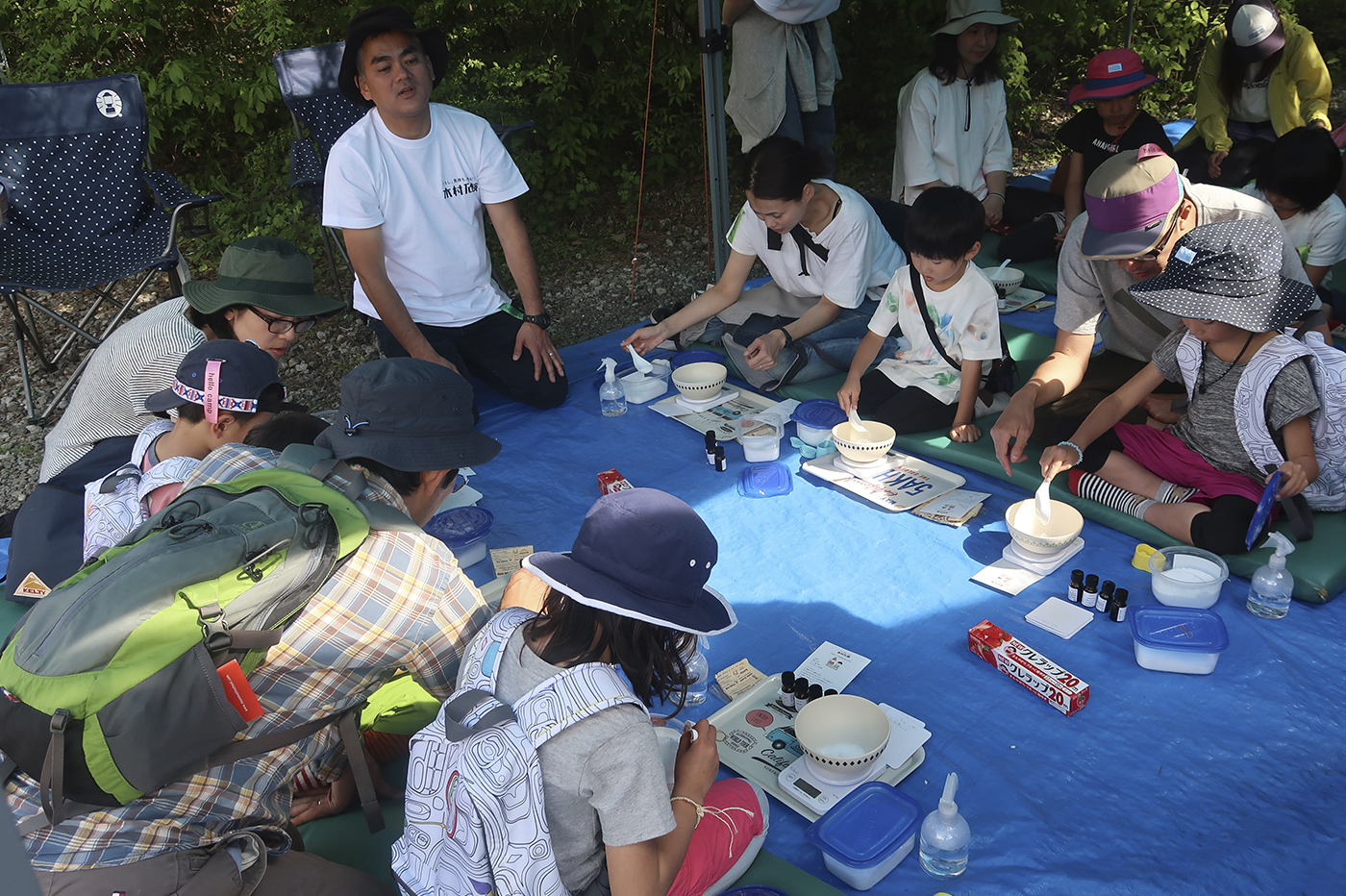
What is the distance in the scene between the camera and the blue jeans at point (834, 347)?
3.51 m

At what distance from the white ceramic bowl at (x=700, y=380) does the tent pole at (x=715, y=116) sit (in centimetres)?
69

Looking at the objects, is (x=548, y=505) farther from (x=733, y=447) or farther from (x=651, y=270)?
(x=651, y=270)

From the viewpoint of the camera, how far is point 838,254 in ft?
11.2

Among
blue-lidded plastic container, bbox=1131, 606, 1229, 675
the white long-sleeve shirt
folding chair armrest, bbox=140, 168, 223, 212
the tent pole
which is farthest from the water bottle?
folding chair armrest, bbox=140, 168, 223, 212

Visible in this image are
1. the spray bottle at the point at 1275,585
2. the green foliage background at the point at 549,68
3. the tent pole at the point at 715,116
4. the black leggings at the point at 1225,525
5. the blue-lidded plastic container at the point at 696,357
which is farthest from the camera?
the green foliage background at the point at 549,68

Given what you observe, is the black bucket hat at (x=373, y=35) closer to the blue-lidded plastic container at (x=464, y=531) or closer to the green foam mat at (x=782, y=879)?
the blue-lidded plastic container at (x=464, y=531)

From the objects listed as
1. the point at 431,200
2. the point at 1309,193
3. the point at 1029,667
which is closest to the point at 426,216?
the point at 431,200

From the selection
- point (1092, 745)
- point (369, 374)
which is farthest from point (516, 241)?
point (1092, 745)

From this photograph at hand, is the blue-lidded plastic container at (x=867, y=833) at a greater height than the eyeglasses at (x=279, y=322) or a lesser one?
lesser

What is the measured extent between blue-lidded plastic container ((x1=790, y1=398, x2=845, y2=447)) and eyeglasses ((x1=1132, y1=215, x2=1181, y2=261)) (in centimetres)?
102

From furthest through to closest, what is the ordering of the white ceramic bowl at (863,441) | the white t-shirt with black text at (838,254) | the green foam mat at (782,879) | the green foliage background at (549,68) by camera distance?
the green foliage background at (549,68)
the white t-shirt with black text at (838,254)
the white ceramic bowl at (863,441)
the green foam mat at (782,879)

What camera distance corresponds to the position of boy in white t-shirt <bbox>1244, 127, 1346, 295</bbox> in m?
3.17

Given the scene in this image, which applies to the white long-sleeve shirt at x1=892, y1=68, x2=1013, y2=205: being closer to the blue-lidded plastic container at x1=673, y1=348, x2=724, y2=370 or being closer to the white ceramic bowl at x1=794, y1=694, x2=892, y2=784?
the blue-lidded plastic container at x1=673, y1=348, x2=724, y2=370

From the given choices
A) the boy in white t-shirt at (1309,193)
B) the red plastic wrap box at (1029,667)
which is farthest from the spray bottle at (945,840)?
the boy in white t-shirt at (1309,193)
